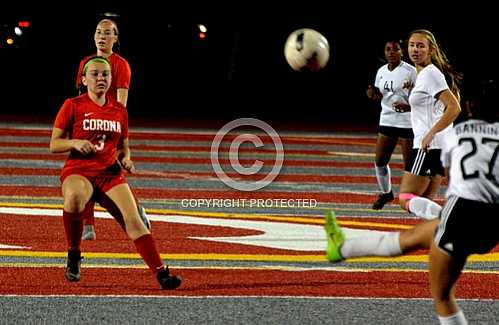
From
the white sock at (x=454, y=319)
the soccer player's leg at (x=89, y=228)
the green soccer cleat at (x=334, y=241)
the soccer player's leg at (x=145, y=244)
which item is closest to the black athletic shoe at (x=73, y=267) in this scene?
the soccer player's leg at (x=145, y=244)

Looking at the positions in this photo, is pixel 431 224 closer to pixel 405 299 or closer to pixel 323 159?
pixel 405 299

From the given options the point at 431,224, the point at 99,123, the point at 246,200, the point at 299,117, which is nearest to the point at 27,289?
the point at 99,123

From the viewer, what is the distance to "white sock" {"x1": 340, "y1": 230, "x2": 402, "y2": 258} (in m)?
6.66

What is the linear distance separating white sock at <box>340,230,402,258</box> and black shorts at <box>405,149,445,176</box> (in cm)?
382

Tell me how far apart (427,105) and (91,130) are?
10.7 feet

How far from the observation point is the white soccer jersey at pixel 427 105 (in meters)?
10.6

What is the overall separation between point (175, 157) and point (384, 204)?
23.4ft

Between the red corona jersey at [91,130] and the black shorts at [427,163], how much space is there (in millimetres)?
2919

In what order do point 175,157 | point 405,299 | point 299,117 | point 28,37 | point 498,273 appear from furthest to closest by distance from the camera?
1. point 28,37
2. point 299,117
3. point 175,157
4. point 498,273
5. point 405,299

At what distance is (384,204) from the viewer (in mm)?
14023

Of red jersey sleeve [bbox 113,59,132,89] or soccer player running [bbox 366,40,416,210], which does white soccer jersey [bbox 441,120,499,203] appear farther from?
soccer player running [bbox 366,40,416,210]

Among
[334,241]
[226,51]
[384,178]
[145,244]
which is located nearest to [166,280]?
[145,244]

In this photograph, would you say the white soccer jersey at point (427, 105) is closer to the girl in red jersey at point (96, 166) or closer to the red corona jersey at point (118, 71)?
the red corona jersey at point (118, 71)

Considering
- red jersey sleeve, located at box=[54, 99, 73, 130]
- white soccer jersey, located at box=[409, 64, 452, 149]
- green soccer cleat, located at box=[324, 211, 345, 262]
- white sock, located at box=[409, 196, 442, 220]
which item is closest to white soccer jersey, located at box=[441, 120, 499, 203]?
green soccer cleat, located at box=[324, 211, 345, 262]
